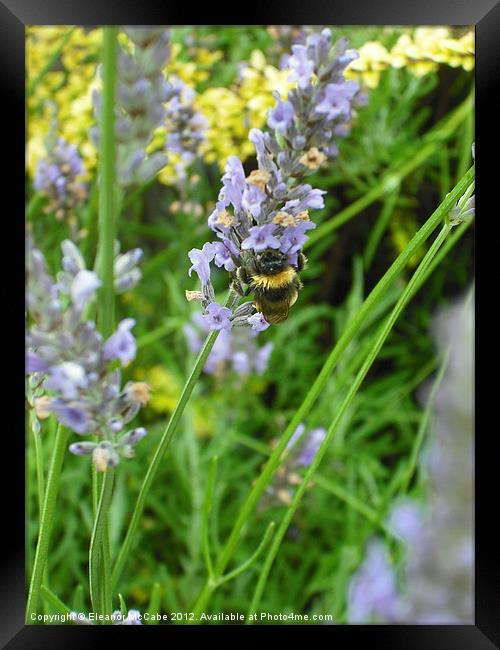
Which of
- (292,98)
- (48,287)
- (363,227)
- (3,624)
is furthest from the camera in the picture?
(363,227)

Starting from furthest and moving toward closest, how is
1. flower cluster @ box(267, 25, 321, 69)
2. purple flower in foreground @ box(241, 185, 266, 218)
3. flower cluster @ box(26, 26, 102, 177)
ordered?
flower cluster @ box(26, 26, 102, 177) < flower cluster @ box(267, 25, 321, 69) < purple flower in foreground @ box(241, 185, 266, 218)

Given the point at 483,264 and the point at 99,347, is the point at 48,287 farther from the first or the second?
the point at 483,264

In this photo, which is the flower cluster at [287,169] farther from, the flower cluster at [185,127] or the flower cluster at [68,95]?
the flower cluster at [68,95]

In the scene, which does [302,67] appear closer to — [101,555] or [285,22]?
[285,22]

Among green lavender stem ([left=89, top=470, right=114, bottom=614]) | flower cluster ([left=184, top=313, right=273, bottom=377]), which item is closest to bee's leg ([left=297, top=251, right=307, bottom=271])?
green lavender stem ([left=89, top=470, right=114, bottom=614])

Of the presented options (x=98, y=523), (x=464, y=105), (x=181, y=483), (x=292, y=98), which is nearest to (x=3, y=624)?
(x=98, y=523)

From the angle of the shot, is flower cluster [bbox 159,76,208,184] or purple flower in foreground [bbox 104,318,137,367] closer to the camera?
purple flower in foreground [bbox 104,318,137,367]

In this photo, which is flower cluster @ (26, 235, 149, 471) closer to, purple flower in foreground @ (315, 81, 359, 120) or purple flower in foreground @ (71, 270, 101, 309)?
purple flower in foreground @ (71, 270, 101, 309)
